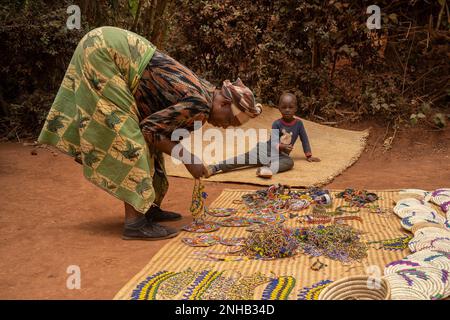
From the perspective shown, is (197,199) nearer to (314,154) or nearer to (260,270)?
(260,270)

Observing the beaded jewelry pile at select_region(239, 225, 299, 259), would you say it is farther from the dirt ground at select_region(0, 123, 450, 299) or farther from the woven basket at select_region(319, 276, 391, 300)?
the woven basket at select_region(319, 276, 391, 300)

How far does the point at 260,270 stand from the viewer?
2.94 meters

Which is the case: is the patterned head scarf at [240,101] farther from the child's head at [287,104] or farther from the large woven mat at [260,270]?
the child's head at [287,104]

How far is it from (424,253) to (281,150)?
2653mm

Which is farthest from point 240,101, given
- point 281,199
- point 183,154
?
point 281,199

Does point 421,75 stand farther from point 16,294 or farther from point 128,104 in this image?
point 16,294

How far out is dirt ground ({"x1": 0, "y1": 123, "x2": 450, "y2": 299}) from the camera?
9.48 ft

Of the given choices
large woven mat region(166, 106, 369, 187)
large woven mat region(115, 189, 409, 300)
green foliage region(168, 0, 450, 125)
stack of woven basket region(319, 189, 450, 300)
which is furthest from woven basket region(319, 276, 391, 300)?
green foliage region(168, 0, 450, 125)

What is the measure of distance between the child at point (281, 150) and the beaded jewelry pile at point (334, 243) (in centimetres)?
185

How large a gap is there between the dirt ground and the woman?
398 mm

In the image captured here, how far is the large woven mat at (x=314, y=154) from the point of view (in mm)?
5172

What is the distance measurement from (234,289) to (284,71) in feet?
16.8

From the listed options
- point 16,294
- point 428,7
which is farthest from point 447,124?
point 16,294

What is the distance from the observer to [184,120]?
3.42 metres
